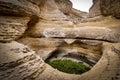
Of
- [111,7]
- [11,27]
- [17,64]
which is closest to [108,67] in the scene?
[17,64]

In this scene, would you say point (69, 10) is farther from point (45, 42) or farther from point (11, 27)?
point (11, 27)

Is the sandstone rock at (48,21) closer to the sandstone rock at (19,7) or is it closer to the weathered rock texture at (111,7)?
the sandstone rock at (19,7)

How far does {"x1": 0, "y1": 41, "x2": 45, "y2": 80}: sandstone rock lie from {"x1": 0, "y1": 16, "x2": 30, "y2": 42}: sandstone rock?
3.00ft

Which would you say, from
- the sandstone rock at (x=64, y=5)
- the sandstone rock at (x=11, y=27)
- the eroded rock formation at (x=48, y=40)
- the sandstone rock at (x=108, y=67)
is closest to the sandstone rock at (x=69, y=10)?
the sandstone rock at (x=64, y=5)

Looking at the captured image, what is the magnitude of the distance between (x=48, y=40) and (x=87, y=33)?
313 centimetres

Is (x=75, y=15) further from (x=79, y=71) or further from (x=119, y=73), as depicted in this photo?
(x=119, y=73)

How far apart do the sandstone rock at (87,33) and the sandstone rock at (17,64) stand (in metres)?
4.15

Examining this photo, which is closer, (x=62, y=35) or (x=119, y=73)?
(x=119, y=73)

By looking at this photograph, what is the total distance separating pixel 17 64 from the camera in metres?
6.67

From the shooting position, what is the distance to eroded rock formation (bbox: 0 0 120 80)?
697 centimetres

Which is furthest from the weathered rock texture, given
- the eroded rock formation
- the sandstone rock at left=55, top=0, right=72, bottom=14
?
the sandstone rock at left=55, top=0, right=72, bottom=14

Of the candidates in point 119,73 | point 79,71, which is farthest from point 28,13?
point 119,73

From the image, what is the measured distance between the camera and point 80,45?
11867 millimetres

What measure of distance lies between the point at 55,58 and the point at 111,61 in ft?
17.7
